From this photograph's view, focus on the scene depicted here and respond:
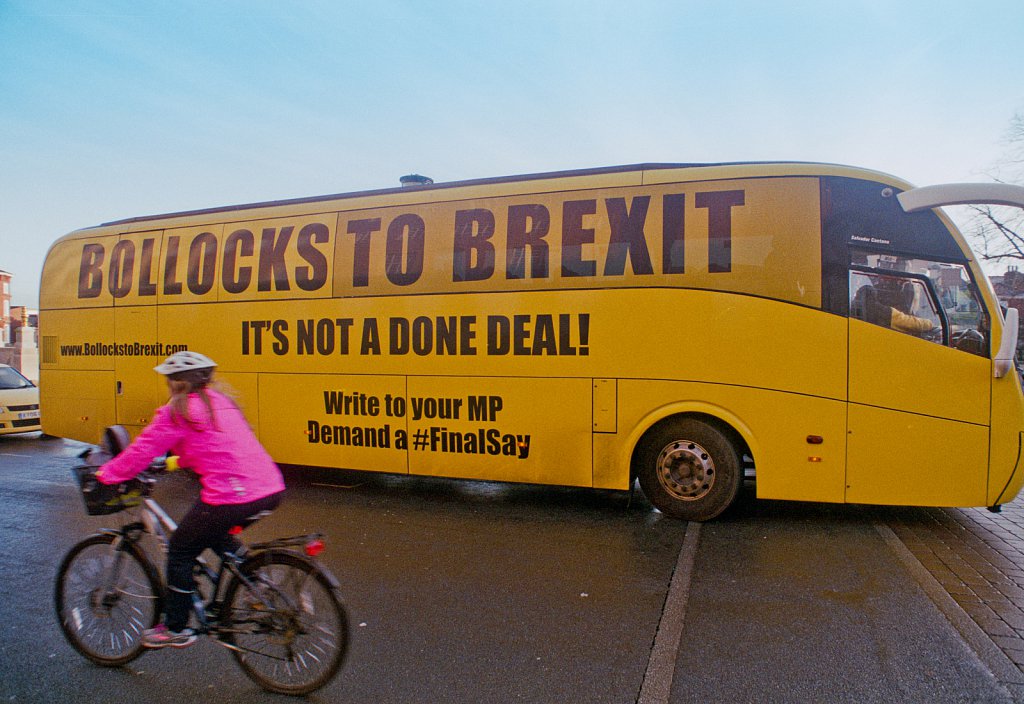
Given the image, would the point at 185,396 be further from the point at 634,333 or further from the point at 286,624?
the point at 634,333

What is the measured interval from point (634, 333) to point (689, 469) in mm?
1360

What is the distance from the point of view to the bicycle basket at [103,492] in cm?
323

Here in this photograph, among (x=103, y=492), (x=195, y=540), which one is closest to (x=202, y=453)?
(x=195, y=540)

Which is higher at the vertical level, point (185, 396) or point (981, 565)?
point (185, 396)

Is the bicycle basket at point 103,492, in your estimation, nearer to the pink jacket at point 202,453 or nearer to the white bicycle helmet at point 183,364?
the pink jacket at point 202,453

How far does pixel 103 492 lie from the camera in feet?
10.7

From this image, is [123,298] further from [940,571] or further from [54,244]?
[940,571]

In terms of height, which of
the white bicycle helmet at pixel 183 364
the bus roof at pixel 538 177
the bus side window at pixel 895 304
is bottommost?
the white bicycle helmet at pixel 183 364

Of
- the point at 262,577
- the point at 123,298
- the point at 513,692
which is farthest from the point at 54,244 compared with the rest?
the point at 513,692

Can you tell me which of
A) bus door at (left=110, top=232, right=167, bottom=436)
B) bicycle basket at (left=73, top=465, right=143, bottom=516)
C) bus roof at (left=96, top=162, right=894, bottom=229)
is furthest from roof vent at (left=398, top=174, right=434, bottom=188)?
bicycle basket at (left=73, top=465, right=143, bottom=516)

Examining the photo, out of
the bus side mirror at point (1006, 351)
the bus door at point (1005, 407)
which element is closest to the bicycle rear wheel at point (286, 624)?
the bus door at point (1005, 407)

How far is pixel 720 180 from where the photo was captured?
20.3ft

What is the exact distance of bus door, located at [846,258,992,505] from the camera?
18.5 feet

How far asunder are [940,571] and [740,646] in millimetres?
2251
